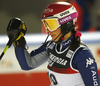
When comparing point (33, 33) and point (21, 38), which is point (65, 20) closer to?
point (21, 38)

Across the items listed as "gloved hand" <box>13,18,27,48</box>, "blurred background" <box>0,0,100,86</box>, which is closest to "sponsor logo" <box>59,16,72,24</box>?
"gloved hand" <box>13,18,27,48</box>

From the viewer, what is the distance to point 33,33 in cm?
559

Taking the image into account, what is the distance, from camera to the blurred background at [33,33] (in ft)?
14.9

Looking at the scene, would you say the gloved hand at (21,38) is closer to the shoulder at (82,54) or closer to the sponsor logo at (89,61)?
the shoulder at (82,54)

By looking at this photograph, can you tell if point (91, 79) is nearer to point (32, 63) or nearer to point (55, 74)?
point (55, 74)

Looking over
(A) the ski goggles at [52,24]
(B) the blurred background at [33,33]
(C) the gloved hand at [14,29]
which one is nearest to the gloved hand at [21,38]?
(C) the gloved hand at [14,29]

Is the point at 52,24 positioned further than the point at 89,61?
Yes

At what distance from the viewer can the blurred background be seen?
4.54 meters

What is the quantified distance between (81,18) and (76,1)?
305 millimetres

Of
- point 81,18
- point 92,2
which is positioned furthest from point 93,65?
point 92,2

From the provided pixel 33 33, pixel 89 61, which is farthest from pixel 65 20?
pixel 33 33

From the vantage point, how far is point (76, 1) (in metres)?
5.55

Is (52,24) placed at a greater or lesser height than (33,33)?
greater

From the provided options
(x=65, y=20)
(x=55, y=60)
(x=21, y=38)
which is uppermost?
(x=65, y=20)
